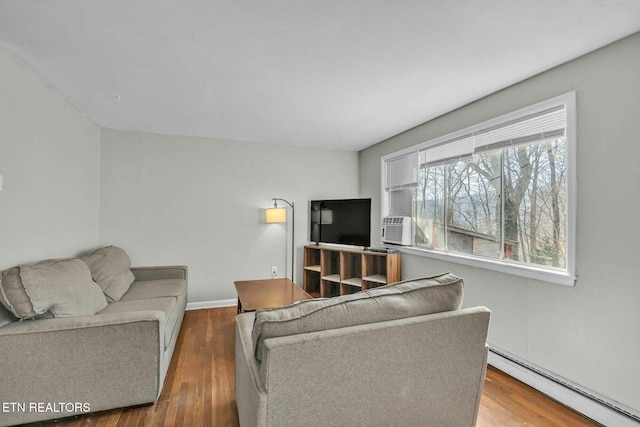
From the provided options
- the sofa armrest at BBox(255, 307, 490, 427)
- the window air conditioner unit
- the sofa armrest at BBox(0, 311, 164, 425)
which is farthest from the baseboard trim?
the sofa armrest at BBox(255, 307, 490, 427)

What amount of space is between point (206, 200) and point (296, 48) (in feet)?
8.83

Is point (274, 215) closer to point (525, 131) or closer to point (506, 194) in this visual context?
point (506, 194)

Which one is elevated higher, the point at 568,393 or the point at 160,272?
the point at 160,272

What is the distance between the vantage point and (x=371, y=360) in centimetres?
124

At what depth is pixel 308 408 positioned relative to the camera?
1.15 m

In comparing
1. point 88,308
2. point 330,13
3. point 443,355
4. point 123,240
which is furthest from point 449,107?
point 123,240

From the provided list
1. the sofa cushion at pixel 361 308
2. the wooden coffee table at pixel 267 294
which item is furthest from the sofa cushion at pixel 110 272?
the sofa cushion at pixel 361 308

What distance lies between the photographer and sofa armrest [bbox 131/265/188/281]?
11.1ft

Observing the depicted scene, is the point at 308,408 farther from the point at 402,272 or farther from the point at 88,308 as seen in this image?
the point at 402,272

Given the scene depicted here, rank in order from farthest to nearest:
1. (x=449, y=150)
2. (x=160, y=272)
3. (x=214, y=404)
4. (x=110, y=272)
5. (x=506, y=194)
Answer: (x=160, y=272) → (x=449, y=150) → (x=110, y=272) → (x=506, y=194) → (x=214, y=404)

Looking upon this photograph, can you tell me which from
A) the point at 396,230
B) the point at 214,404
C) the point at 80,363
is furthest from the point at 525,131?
the point at 80,363

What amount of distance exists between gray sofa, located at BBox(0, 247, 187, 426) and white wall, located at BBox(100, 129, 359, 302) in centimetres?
175

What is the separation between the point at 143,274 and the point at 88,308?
142cm

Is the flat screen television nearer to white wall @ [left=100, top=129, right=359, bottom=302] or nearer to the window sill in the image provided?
white wall @ [left=100, top=129, right=359, bottom=302]
